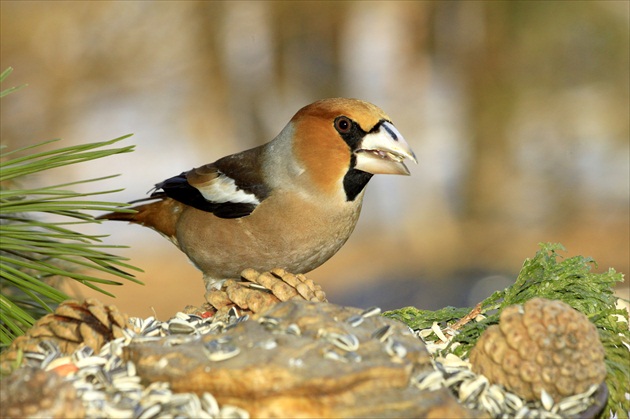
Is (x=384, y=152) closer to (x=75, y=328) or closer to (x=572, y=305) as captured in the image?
(x=572, y=305)

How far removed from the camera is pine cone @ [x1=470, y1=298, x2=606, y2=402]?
1.40 metres

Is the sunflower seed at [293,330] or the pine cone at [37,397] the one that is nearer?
the pine cone at [37,397]

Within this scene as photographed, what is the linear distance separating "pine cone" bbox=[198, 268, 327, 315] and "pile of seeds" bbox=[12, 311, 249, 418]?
0.20m

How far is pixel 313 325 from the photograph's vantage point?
1.36 m

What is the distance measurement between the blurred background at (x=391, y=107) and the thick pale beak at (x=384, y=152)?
10.7 feet

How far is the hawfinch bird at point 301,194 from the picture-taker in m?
2.29

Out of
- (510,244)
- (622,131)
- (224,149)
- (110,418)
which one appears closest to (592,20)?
(622,131)

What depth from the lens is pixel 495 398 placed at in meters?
1.39

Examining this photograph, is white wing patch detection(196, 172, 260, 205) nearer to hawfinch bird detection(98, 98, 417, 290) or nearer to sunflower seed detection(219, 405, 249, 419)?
hawfinch bird detection(98, 98, 417, 290)

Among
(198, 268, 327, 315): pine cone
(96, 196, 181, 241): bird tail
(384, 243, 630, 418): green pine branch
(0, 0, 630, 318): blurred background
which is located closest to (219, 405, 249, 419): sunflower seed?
(198, 268, 327, 315): pine cone

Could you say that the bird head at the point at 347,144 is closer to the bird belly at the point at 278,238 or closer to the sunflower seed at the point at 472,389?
the bird belly at the point at 278,238

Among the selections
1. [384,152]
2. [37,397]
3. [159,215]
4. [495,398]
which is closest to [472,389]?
[495,398]

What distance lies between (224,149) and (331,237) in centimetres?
359

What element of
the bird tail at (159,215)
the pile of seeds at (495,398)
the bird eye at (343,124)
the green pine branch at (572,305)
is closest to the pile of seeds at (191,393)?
the pile of seeds at (495,398)
